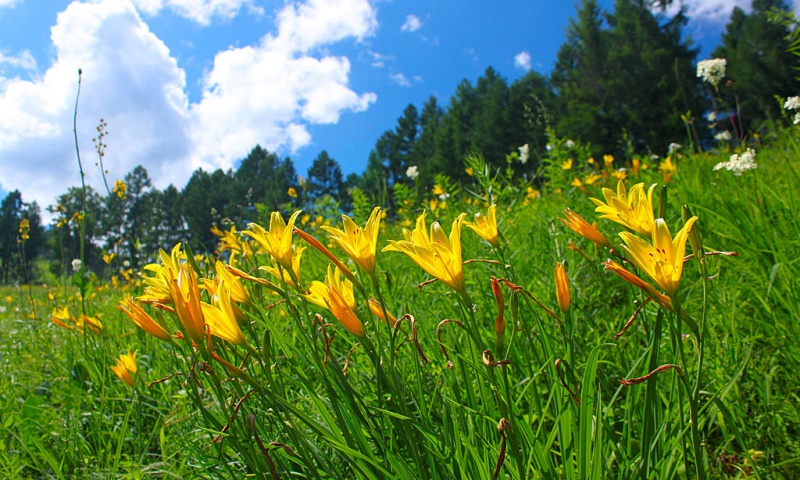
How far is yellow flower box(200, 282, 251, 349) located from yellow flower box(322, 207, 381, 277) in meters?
0.22

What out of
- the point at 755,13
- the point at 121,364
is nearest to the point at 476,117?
the point at 755,13

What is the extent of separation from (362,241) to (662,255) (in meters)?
0.51

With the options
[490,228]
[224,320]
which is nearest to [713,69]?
[490,228]

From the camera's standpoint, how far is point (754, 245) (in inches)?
65.2

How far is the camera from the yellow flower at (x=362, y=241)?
842 mm

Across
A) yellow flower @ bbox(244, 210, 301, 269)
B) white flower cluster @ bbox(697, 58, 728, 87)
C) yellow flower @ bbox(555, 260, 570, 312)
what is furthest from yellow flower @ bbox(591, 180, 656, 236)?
white flower cluster @ bbox(697, 58, 728, 87)

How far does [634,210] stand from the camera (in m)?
0.79

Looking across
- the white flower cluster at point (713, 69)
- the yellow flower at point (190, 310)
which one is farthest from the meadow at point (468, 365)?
the white flower cluster at point (713, 69)

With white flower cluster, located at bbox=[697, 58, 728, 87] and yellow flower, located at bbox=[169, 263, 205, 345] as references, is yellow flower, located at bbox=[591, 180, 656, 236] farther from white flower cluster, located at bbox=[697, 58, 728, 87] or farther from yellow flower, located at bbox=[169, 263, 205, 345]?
white flower cluster, located at bbox=[697, 58, 728, 87]

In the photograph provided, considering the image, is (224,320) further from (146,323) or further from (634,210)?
(634,210)

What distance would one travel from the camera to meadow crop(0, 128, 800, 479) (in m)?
0.73

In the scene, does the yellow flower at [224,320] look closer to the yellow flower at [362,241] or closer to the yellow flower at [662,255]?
the yellow flower at [362,241]

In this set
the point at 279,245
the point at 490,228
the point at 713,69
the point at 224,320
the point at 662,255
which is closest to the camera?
the point at 662,255

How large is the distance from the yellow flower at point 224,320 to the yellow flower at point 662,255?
0.61 metres
